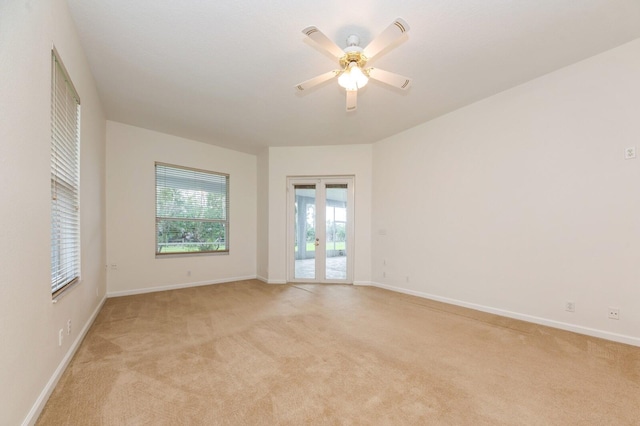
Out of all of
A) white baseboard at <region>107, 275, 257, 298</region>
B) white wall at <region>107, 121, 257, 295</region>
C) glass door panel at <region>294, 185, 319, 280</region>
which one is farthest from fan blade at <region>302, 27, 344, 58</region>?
white baseboard at <region>107, 275, 257, 298</region>

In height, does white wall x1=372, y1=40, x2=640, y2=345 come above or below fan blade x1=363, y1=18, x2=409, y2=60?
below

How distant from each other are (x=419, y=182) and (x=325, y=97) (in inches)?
86.7

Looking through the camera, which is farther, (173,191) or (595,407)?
(173,191)

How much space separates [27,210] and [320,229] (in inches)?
182

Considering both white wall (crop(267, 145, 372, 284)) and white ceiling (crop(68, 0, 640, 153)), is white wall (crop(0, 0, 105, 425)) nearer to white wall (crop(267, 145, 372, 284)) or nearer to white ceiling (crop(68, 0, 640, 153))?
white ceiling (crop(68, 0, 640, 153))

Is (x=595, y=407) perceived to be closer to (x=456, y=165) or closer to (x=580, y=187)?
(x=580, y=187)

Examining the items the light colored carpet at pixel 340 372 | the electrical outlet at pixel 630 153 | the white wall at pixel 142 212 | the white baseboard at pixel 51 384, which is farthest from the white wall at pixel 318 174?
the electrical outlet at pixel 630 153

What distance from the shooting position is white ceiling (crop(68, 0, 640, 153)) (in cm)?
233

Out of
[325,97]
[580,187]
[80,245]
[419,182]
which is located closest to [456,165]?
[419,182]

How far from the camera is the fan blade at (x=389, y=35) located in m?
1.98

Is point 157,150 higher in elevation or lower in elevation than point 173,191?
higher

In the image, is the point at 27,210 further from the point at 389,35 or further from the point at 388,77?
the point at 388,77

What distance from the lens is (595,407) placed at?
6.24 ft

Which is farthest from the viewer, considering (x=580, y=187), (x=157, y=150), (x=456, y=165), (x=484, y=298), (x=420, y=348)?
(x=157, y=150)
